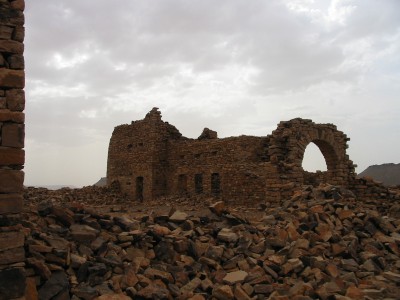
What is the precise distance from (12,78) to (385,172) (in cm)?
5519

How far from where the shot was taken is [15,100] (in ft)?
16.1

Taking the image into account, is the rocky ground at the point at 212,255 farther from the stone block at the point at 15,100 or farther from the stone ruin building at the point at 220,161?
the stone ruin building at the point at 220,161

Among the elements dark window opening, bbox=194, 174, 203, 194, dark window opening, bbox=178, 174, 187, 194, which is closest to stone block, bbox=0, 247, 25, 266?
dark window opening, bbox=194, 174, 203, 194

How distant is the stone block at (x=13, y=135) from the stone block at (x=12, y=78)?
19.4 inches

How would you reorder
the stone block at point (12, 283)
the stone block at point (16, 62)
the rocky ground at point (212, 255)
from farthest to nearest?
the rocky ground at point (212, 255) < the stone block at point (16, 62) < the stone block at point (12, 283)

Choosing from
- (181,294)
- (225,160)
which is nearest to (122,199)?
(225,160)

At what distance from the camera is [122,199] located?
72.4 ft

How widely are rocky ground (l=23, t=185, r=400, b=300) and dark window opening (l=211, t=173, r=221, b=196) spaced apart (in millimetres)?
9589

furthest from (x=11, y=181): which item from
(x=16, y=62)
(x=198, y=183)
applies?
(x=198, y=183)

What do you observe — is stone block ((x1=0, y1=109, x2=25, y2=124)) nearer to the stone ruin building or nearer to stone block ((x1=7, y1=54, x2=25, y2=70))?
stone block ((x1=7, y1=54, x2=25, y2=70))

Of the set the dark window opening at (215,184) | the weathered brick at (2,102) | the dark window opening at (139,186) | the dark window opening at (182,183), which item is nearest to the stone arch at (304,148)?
the dark window opening at (215,184)

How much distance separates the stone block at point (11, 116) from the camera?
4820 millimetres

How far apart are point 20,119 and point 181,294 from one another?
11.0ft

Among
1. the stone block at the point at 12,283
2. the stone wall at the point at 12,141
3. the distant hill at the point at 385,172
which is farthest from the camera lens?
the distant hill at the point at 385,172
